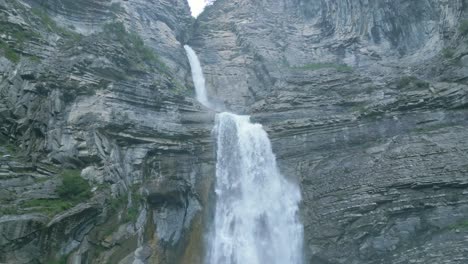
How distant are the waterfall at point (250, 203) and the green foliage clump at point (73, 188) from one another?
714cm

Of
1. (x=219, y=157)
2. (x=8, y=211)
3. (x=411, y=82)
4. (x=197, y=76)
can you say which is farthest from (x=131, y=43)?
(x=411, y=82)

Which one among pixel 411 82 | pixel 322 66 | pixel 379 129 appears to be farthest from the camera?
pixel 322 66

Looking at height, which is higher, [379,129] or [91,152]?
[379,129]

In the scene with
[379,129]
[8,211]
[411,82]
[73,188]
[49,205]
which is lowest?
[8,211]

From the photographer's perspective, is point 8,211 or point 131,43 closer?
point 8,211

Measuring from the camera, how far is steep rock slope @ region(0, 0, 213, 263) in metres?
19.1

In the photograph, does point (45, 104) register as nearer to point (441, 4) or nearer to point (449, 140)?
point (449, 140)

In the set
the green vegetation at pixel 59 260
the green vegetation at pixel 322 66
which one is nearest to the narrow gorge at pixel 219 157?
the green vegetation at pixel 59 260

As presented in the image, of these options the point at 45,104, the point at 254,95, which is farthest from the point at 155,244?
the point at 254,95

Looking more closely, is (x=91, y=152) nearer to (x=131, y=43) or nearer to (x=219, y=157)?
(x=219, y=157)

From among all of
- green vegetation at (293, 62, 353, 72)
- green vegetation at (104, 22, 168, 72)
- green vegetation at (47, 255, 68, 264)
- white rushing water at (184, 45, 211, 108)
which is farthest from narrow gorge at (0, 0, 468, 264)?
green vegetation at (293, 62, 353, 72)

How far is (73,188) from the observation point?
66.6 ft

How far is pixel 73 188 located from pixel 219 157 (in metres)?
9.36

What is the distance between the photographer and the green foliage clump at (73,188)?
792 inches
